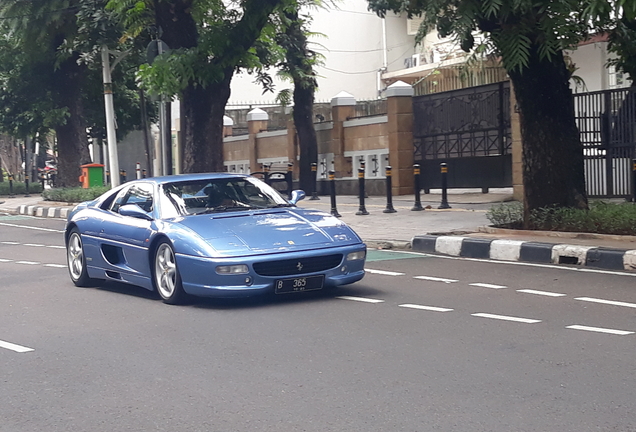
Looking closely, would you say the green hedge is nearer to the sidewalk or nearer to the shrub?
the sidewalk

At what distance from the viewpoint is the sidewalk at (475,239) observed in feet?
36.6

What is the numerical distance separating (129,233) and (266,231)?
167cm

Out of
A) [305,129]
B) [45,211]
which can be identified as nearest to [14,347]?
[45,211]

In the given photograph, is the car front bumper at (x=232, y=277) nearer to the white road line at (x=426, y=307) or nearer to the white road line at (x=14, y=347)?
the white road line at (x=426, y=307)

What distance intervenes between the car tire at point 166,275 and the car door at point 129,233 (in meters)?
0.15

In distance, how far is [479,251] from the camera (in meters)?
12.4

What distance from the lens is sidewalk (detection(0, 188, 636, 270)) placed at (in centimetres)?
1116

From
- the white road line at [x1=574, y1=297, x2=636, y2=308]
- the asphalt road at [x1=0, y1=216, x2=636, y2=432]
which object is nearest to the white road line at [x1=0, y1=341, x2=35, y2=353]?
the asphalt road at [x1=0, y1=216, x2=636, y2=432]

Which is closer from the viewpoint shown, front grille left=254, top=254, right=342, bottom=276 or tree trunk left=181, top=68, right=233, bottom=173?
front grille left=254, top=254, right=342, bottom=276

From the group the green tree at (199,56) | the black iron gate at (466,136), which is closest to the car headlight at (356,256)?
the green tree at (199,56)

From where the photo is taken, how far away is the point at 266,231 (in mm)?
8734

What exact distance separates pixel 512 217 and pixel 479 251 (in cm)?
204

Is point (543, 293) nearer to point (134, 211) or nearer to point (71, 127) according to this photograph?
point (134, 211)

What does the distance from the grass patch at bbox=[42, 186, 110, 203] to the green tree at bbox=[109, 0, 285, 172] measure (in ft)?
21.7
